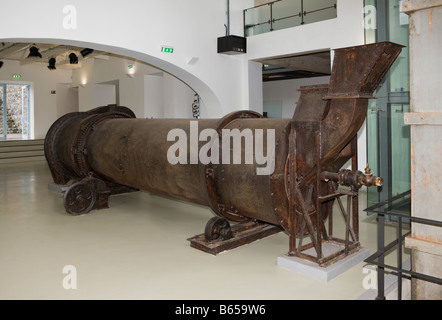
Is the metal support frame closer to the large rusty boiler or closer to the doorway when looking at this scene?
the large rusty boiler

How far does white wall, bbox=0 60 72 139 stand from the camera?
17219mm

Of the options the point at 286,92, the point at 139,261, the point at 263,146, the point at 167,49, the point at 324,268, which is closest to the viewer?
the point at 324,268

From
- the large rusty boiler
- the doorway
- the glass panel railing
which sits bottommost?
the large rusty boiler

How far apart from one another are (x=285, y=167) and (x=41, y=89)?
655 inches

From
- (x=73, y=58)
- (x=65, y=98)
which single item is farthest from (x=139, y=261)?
(x=65, y=98)

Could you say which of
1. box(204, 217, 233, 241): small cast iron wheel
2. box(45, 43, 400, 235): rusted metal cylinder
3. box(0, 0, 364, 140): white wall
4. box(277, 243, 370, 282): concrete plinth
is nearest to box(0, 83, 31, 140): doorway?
box(0, 0, 364, 140): white wall

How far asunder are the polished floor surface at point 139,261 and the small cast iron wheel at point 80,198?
13 centimetres

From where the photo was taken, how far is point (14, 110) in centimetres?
1791

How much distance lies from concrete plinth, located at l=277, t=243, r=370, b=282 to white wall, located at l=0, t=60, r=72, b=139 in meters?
16.2

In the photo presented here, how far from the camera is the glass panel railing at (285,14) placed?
8625 millimetres

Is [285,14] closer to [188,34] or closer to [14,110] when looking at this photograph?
[188,34]

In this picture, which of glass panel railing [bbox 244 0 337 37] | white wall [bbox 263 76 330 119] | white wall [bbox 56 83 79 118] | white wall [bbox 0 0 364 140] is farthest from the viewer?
white wall [bbox 56 83 79 118]

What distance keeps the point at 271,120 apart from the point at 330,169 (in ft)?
2.31
